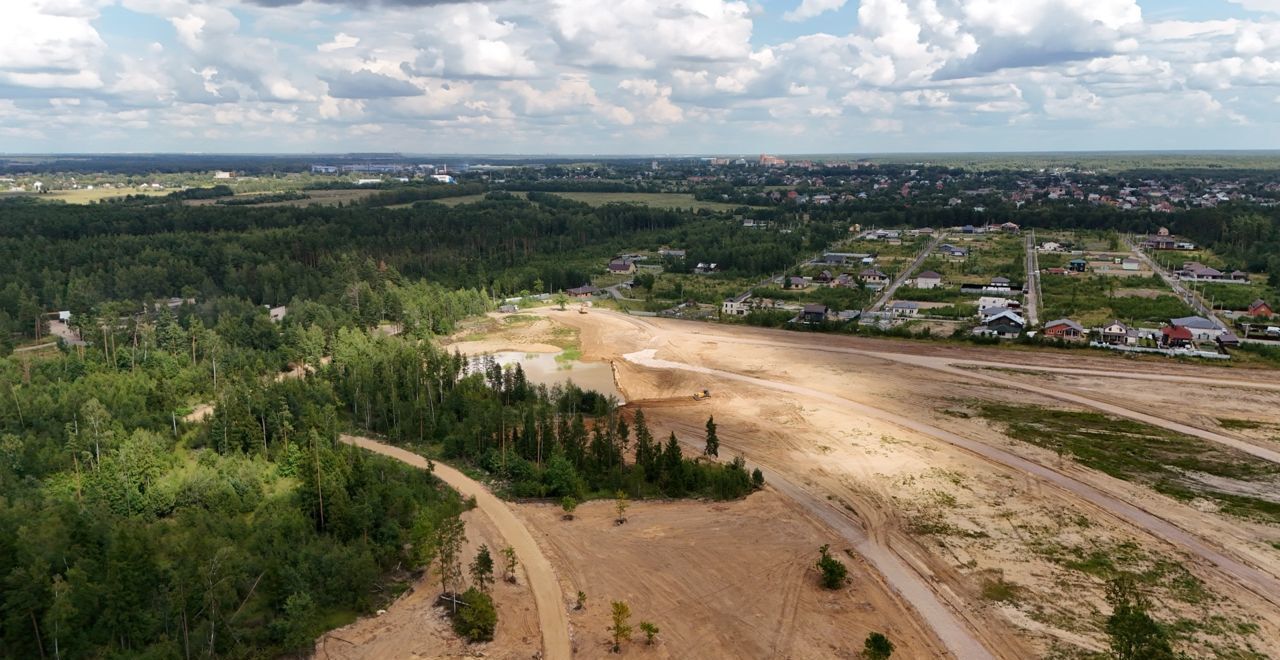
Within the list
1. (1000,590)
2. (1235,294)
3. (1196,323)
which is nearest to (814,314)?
(1196,323)

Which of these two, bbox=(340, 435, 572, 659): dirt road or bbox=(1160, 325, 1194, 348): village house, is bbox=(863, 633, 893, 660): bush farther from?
bbox=(1160, 325, 1194, 348): village house

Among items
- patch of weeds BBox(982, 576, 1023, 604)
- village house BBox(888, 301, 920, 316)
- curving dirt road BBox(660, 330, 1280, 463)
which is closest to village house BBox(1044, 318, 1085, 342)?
curving dirt road BBox(660, 330, 1280, 463)

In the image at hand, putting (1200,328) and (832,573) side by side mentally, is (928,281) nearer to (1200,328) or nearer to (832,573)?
(1200,328)

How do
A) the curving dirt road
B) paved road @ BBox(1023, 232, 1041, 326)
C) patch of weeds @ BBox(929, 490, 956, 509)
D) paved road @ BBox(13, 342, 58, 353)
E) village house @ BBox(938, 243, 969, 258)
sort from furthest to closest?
village house @ BBox(938, 243, 969, 258) < paved road @ BBox(1023, 232, 1041, 326) < paved road @ BBox(13, 342, 58, 353) < the curving dirt road < patch of weeds @ BBox(929, 490, 956, 509)

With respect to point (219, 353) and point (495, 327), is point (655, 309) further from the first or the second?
point (219, 353)

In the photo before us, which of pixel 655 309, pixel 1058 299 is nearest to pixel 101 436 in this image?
pixel 655 309

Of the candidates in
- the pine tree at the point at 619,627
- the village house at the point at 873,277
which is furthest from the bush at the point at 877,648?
the village house at the point at 873,277
